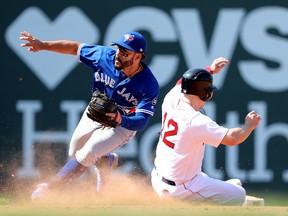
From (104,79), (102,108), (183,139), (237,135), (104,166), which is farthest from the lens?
(104,166)

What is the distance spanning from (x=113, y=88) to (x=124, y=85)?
0.12m

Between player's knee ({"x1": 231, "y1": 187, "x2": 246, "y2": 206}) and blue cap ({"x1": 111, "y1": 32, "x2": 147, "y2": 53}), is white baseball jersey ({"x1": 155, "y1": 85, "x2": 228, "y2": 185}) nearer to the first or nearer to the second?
player's knee ({"x1": 231, "y1": 187, "x2": 246, "y2": 206})

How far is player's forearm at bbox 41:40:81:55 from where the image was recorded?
25.9 feet

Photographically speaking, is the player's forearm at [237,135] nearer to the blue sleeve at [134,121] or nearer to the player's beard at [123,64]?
the blue sleeve at [134,121]

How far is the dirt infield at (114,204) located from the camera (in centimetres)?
534

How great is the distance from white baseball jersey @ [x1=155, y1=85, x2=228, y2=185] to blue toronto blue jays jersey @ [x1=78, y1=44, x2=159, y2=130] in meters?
0.58

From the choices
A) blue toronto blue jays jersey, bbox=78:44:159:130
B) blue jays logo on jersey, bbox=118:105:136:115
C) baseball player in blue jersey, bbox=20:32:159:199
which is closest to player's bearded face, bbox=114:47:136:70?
baseball player in blue jersey, bbox=20:32:159:199

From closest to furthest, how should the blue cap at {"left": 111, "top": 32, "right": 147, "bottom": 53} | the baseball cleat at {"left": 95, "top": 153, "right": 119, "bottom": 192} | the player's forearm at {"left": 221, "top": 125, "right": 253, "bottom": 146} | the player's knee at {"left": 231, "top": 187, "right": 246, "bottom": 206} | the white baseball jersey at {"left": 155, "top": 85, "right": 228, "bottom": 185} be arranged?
the player's forearm at {"left": 221, "top": 125, "right": 253, "bottom": 146} < the white baseball jersey at {"left": 155, "top": 85, "right": 228, "bottom": 185} < the player's knee at {"left": 231, "top": 187, "right": 246, "bottom": 206} < the blue cap at {"left": 111, "top": 32, "right": 147, "bottom": 53} < the baseball cleat at {"left": 95, "top": 153, "right": 119, "bottom": 192}

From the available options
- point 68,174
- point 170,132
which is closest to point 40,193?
point 68,174

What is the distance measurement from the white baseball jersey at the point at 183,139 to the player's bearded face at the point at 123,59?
2.64 ft

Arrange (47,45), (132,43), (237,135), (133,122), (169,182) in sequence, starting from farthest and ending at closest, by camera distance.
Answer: (47,45)
(132,43)
(133,122)
(169,182)
(237,135)

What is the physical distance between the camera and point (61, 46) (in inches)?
316

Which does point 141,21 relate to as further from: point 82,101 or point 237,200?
point 237,200

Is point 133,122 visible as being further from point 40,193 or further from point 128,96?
point 40,193
